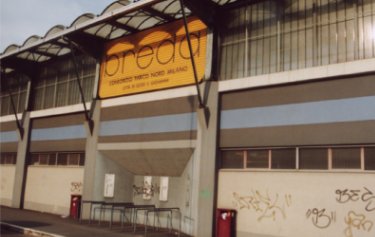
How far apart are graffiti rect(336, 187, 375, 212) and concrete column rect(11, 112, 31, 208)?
18.5 metres

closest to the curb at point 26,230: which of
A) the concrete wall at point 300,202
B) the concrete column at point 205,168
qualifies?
the concrete column at point 205,168

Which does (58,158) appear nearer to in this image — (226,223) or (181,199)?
(181,199)

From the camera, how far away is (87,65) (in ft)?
71.3

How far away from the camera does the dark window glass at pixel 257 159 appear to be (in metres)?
14.0

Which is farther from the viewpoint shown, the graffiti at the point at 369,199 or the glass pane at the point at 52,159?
the glass pane at the point at 52,159

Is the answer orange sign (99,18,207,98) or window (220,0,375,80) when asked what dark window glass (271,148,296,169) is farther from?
orange sign (99,18,207,98)

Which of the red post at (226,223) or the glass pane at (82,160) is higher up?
the glass pane at (82,160)

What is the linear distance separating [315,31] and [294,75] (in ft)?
5.20

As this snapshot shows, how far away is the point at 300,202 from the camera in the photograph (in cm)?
1270

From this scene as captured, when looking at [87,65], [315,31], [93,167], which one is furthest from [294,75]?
[87,65]

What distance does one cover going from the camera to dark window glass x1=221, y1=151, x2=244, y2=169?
48.0ft

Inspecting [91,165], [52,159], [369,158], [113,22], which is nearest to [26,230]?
[91,165]

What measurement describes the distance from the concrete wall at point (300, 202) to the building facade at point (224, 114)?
3cm

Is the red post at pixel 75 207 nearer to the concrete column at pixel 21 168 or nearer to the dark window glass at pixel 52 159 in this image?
the dark window glass at pixel 52 159
